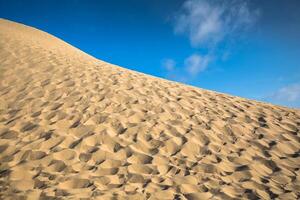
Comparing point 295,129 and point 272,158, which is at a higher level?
A: point 295,129

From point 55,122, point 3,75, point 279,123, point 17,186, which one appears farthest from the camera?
point 3,75

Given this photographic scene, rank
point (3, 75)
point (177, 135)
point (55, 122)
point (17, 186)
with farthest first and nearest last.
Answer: point (3, 75) → point (55, 122) → point (177, 135) → point (17, 186)

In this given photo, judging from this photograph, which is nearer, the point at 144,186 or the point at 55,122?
the point at 144,186

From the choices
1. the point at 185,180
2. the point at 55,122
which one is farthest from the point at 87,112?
the point at 185,180

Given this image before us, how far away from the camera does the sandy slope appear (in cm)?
401

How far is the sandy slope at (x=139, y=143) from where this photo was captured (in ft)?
13.1

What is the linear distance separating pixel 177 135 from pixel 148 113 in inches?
49.3

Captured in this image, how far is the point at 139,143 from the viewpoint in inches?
204

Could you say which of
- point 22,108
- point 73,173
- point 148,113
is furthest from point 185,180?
point 22,108

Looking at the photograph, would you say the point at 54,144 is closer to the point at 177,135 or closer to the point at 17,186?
the point at 17,186

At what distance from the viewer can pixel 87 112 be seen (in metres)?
6.44

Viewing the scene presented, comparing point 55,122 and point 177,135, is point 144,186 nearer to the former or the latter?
point 177,135

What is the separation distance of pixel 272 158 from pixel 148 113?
9.93ft

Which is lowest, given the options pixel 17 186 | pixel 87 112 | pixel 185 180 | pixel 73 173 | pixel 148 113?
pixel 17 186
